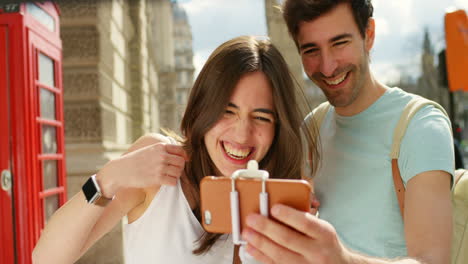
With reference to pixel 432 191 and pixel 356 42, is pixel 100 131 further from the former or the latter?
pixel 432 191

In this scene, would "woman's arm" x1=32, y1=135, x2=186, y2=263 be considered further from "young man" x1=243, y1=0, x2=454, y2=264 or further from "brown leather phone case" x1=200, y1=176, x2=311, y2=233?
"young man" x1=243, y1=0, x2=454, y2=264

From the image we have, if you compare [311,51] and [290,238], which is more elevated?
[311,51]

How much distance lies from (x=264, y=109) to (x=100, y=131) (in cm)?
304

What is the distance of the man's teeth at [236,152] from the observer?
1.26 m

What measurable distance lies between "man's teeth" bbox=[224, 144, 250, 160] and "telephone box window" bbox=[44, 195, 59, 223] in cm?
215

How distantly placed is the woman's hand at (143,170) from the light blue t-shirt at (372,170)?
673mm

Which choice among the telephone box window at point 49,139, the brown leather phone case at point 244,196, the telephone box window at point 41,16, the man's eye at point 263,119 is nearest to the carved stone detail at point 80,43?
the telephone box window at point 41,16

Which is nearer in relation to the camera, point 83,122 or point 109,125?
point 83,122

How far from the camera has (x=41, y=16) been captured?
9.80ft

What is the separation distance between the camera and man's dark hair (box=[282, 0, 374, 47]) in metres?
1.58

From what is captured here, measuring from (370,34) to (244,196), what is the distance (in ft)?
3.91

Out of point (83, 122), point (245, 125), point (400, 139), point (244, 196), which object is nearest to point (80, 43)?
point (83, 122)

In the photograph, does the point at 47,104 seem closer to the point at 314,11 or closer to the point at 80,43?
the point at 80,43

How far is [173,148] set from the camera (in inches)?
48.4
